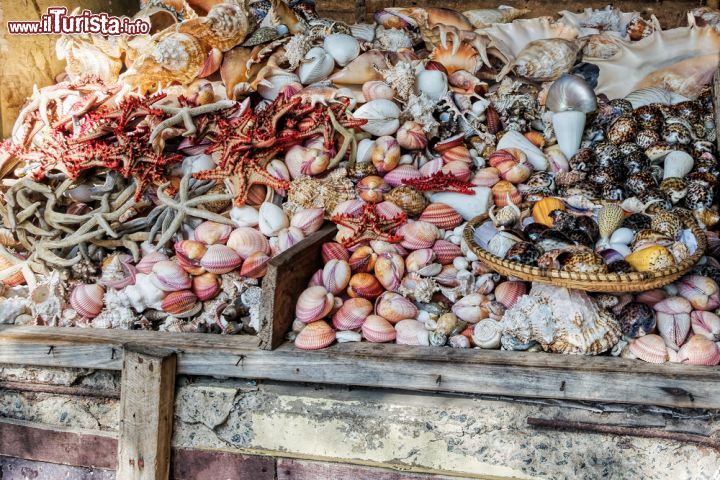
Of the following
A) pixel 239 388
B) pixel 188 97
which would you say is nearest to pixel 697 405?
pixel 239 388

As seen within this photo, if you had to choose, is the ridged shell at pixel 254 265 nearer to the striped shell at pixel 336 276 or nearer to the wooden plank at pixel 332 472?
the striped shell at pixel 336 276

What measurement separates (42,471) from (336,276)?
1.52 m

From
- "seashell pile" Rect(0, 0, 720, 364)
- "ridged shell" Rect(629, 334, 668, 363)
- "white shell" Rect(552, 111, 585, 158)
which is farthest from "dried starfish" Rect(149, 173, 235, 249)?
"ridged shell" Rect(629, 334, 668, 363)

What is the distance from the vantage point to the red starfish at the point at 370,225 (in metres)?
2.47

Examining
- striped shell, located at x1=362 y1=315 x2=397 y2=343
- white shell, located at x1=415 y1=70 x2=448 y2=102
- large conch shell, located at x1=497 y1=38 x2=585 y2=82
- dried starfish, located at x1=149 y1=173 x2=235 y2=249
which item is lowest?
striped shell, located at x1=362 y1=315 x2=397 y2=343

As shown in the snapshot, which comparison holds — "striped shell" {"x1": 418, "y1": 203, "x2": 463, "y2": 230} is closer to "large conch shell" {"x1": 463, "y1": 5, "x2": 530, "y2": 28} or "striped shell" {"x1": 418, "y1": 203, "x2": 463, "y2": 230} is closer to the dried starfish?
the dried starfish

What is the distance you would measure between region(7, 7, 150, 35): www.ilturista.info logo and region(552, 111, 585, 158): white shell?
2532 millimetres

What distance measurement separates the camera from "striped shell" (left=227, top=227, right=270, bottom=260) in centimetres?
255

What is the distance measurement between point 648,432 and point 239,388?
4.68 feet

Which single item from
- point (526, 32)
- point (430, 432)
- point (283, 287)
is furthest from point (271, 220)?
point (526, 32)

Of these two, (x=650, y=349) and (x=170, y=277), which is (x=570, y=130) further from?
(x=170, y=277)

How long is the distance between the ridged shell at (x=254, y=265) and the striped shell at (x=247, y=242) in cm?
3

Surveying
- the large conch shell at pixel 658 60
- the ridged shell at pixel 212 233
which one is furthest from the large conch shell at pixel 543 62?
the ridged shell at pixel 212 233

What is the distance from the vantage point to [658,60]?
3473 mm
